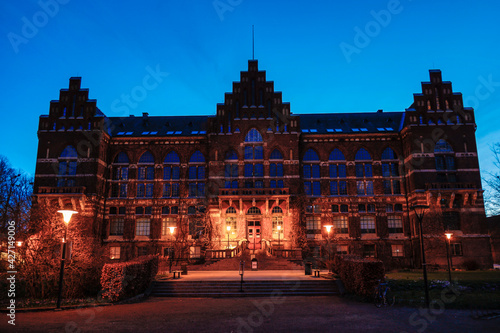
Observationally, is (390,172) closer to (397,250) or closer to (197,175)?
(397,250)

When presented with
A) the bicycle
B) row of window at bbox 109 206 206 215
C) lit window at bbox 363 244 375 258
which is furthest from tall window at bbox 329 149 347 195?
the bicycle

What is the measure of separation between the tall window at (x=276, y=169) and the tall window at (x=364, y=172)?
9.14m

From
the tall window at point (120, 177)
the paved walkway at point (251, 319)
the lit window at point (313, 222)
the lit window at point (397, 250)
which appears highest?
the tall window at point (120, 177)

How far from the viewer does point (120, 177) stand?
1795 inches

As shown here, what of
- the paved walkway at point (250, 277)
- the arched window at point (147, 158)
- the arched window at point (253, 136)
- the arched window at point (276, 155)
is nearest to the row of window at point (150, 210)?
the arched window at point (147, 158)

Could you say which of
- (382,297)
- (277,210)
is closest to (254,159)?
(277,210)

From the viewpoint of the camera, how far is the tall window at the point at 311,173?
4466cm

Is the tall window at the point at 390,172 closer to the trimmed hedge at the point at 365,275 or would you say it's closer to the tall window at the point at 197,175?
the tall window at the point at 197,175

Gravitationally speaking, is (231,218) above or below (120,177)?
below

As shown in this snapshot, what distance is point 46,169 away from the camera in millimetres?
43156

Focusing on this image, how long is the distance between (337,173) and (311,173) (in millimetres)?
3072

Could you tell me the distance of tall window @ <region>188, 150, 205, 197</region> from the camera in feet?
147

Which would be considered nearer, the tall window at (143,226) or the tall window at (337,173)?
the tall window at (143,226)

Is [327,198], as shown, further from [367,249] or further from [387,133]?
[387,133]
